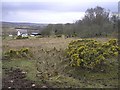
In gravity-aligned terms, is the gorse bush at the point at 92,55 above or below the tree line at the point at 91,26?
below

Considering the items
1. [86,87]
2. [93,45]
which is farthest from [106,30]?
[86,87]

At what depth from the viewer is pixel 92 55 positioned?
5.35m

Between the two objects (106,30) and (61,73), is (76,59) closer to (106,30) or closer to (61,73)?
(61,73)

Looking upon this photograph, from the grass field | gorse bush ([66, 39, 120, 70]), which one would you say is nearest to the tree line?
gorse bush ([66, 39, 120, 70])

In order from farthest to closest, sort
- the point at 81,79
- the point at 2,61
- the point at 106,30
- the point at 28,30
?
the point at 28,30, the point at 106,30, the point at 2,61, the point at 81,79

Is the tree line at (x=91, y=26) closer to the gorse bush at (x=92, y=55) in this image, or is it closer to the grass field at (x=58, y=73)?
the gorse bush at (x=92, y=55)

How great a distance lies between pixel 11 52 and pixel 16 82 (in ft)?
6.68

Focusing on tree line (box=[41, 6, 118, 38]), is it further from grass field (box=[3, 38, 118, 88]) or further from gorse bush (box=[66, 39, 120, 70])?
grass field (box=[3, 38, 118, 88])

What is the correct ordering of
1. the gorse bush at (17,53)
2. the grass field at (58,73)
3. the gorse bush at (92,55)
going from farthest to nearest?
the gorse bush at (17,53)
the gorse bush at (92,55)
the grass field at (58,73)

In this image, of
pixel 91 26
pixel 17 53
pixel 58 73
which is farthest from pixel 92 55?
pixel 91 26

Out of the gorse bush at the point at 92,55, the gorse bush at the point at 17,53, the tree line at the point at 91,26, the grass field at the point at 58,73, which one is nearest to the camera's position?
the grass field at the point at 58,73

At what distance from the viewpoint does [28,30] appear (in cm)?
1858

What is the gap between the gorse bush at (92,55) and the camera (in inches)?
A: 204

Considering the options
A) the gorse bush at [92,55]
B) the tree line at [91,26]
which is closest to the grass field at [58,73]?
the gorse bush at [92,55]
